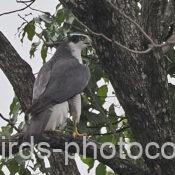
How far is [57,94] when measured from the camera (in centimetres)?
517

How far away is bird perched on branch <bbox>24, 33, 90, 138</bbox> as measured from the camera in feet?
16.0

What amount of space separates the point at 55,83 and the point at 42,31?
52cm

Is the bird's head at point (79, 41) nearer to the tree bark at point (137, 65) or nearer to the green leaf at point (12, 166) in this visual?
the green leaf at point (12, 166)

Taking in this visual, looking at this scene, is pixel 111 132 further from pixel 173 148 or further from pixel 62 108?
pixel 173 148

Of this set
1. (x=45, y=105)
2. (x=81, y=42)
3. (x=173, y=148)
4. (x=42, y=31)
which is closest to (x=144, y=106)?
(x=173, y=148)

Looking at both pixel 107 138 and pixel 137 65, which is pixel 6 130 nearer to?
pixel 107 138

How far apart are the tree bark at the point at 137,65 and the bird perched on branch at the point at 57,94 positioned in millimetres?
830

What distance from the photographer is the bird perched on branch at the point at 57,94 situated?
4879mm

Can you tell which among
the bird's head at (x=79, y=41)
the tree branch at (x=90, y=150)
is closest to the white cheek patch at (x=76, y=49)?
the bird's head at (x=79, y=41)

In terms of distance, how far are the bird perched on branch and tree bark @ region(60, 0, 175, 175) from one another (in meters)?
0.83

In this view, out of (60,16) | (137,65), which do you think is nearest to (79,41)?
(60,16)

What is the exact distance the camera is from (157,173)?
4.21 m

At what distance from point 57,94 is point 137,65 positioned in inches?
48.2

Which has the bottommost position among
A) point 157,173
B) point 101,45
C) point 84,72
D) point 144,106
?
point 157,173
